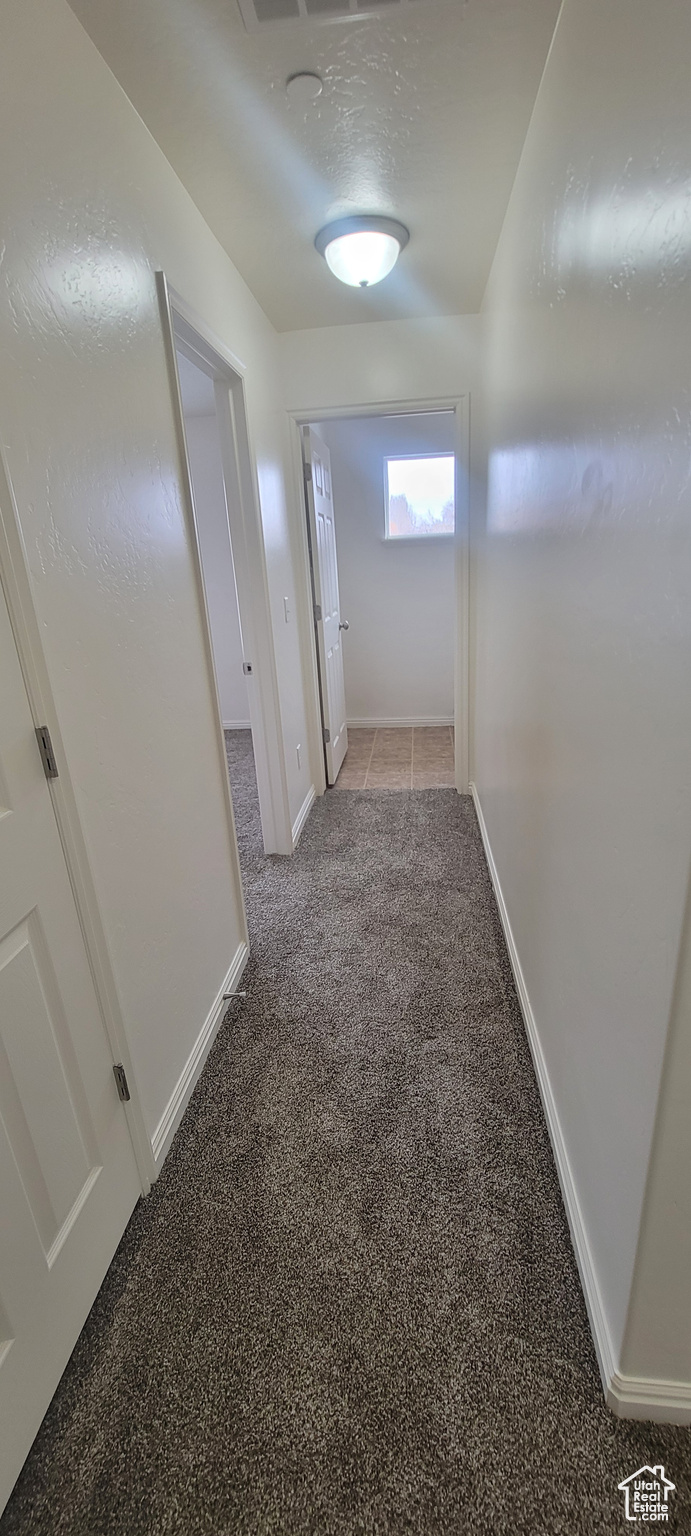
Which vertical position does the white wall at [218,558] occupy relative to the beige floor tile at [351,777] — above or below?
above

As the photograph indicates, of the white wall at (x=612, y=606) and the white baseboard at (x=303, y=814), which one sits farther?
the white baseboard at (x=303, y=814)

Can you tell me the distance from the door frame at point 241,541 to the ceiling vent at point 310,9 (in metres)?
0.50

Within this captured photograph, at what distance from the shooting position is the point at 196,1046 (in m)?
1.75

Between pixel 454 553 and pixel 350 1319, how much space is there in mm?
3139

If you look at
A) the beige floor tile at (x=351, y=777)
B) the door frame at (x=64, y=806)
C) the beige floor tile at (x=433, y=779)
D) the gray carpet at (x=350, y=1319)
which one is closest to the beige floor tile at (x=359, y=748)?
the beige floor tile at (x=351, y=777)

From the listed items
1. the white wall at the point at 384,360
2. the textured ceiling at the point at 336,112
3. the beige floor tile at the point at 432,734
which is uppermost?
the textured ceiling at the point at 336,112

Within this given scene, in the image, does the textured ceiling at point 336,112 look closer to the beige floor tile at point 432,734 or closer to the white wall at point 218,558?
the white wall at point 218,558

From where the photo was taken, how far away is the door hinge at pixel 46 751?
106 centimetres

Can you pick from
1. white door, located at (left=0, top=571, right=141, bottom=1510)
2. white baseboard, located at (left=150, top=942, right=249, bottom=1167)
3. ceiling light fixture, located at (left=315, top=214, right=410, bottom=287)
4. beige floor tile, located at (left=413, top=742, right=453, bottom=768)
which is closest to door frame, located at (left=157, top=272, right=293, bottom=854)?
white baseboard, located at (left=150, top=942, right=249, bottom=1167)

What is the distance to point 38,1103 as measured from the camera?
1.05 meters

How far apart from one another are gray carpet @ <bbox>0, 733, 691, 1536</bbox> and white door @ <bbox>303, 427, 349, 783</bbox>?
82.1 inches

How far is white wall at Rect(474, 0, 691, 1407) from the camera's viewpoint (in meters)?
0.74

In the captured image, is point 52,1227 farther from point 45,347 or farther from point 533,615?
point 533,615

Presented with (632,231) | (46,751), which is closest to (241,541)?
(46,751)
